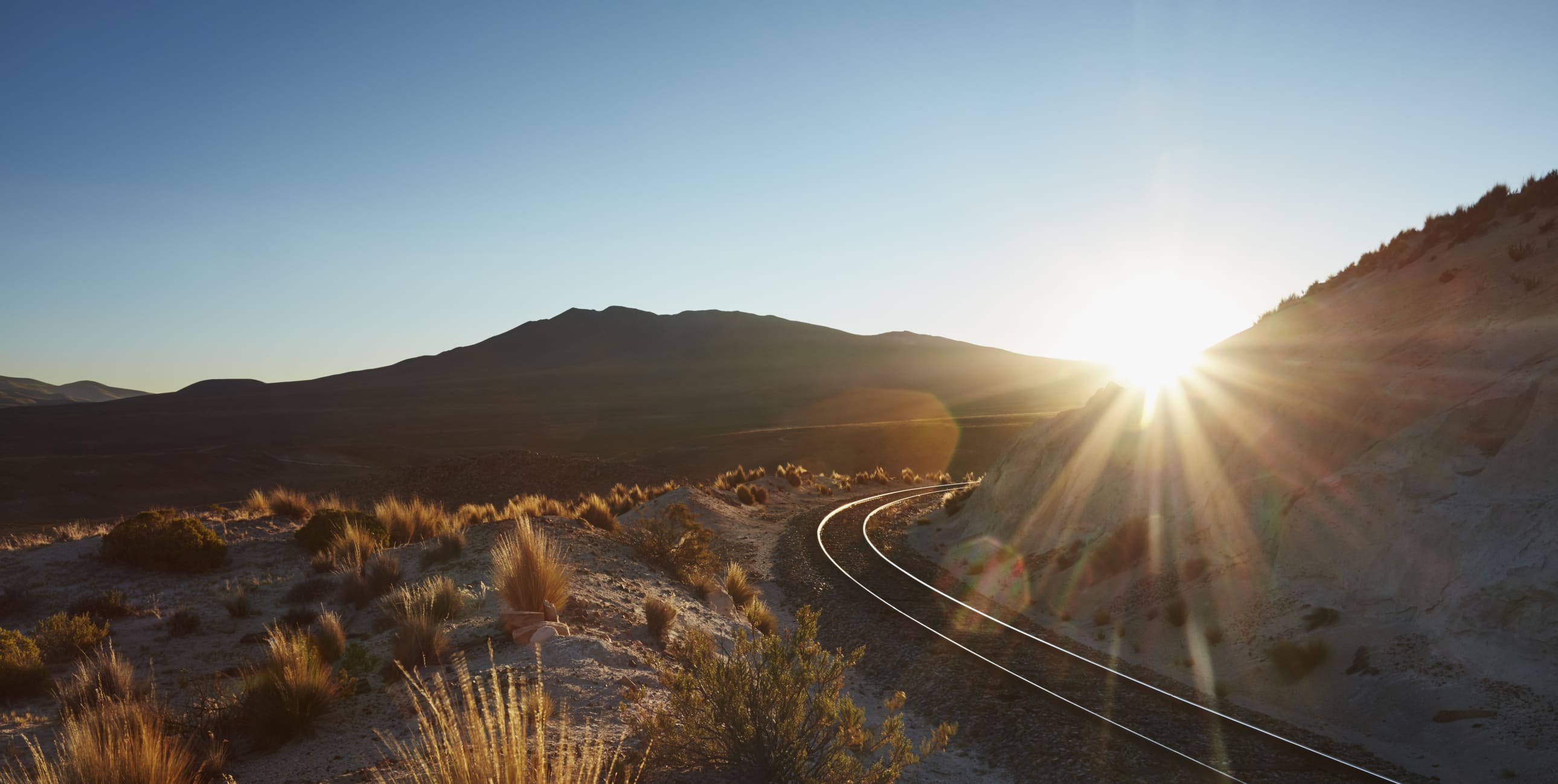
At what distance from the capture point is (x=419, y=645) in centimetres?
858

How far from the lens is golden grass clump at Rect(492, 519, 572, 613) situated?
10648mm

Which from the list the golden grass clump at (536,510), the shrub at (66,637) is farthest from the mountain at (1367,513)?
the shrub at (66,637)

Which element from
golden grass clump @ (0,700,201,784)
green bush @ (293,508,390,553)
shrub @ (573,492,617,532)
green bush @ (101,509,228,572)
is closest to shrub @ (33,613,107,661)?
golden grass clump @ (0,700,201,784)

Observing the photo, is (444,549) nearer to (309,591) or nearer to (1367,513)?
(309,591)

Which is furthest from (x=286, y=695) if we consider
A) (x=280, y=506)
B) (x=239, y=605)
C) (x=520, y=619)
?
(x=280, y=506)

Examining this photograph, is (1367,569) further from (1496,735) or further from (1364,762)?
(1364,762)

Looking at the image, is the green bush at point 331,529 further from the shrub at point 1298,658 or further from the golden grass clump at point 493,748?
the shrub at point 1298,658

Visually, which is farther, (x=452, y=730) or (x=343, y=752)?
(x=343, y=752)

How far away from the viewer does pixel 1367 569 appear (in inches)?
445

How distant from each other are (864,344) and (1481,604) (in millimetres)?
178784

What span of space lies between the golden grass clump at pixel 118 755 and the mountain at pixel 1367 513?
11524mm

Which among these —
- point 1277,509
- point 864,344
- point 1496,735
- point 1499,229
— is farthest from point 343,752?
point 864,344

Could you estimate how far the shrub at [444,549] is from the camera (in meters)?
14.6

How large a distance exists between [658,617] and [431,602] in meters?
3.28
